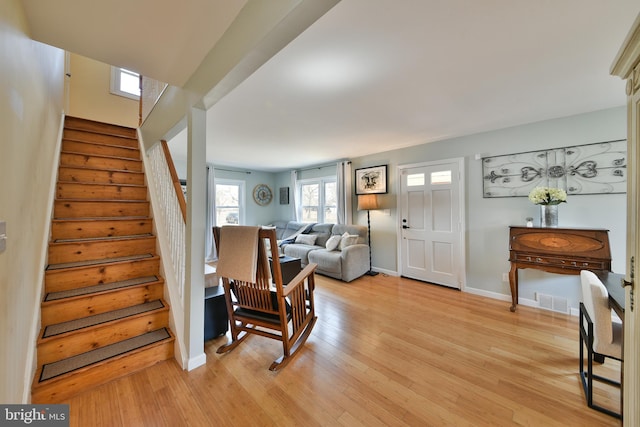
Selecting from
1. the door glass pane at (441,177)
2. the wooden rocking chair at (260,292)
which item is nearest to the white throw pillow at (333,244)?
the door glass pane at (441,177)

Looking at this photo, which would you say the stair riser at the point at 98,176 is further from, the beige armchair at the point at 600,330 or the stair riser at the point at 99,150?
the beige armchair at the point at 600,330

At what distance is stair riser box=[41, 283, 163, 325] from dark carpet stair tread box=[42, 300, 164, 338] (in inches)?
1.3

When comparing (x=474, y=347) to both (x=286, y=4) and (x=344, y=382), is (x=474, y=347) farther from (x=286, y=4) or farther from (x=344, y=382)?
(x=286, y=4)

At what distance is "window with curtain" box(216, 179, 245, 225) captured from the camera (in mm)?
5895

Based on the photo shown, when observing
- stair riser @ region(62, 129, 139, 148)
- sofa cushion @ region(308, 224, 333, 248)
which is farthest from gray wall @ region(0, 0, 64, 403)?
sofa cushion @ region(308, 224, 333, 248)

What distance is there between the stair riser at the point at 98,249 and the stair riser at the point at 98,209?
44cm

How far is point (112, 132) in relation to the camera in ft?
10.1

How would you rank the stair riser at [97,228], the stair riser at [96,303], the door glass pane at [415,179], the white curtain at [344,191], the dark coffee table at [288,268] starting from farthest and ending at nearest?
the white curtain at [344,191], the door glass pane at [415,179], the dark coffee table at [288,268], the stair riser at [97,228], the stair riser at [96,303]

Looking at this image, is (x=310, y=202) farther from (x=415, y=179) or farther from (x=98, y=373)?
(x=98, y=373)

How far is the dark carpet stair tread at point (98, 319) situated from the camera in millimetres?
1582

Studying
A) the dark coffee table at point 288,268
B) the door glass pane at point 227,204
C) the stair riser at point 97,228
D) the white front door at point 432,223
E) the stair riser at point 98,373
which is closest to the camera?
the stair riser at point 98,373

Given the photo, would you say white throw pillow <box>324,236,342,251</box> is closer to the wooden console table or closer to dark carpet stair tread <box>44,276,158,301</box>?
the wooden console table

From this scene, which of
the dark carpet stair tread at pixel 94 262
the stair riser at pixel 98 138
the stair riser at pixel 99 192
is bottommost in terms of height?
the dark carpet stair tread at pixel 94 262

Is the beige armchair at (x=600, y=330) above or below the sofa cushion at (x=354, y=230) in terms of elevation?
below
